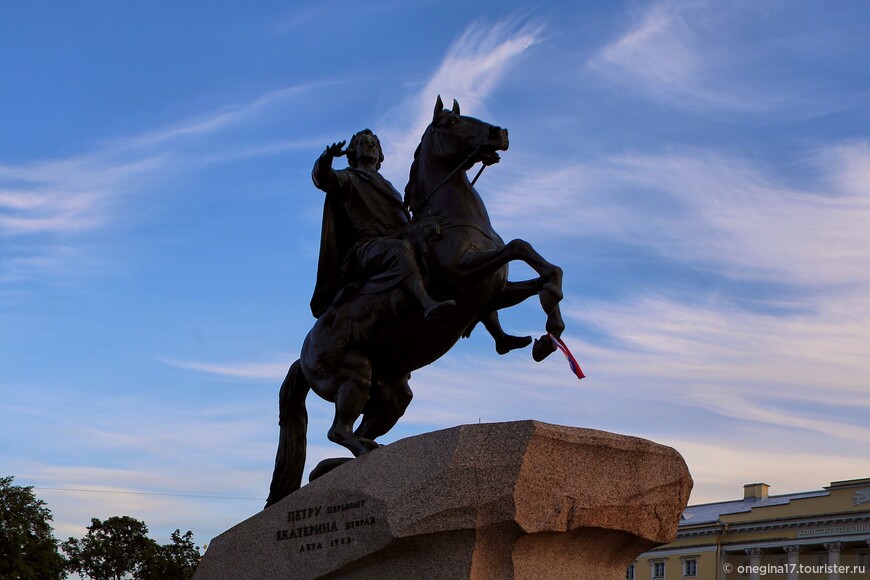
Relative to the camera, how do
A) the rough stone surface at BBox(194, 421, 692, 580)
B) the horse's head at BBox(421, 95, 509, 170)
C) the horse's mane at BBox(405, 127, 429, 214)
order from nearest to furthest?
1. the rough stone surface at BBox(194, 421, 692, 580)
2. the horse's head at BBox(421, 95, 509, 170)
3. the horse's mane at BBox(405, 127, 429, 214)

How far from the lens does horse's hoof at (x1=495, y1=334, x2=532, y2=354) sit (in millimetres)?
9133

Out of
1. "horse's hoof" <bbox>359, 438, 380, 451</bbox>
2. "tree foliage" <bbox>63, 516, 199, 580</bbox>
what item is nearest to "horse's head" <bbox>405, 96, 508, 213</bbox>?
"horse's hoof" <bbox>359, 438, 380, 451</bbox>

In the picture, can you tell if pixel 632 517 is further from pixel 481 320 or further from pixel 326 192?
pixel 326 192

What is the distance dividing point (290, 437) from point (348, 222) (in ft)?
6.38

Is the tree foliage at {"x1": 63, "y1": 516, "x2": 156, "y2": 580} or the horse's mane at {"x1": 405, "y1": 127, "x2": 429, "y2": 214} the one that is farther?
the tree foliage at {"x1": 63, "y1": 516, "x2": 156, "y2": 580}

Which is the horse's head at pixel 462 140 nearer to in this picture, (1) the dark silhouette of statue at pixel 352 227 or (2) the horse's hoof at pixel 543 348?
(1) the dark silhouette of statue at pixel 352 227

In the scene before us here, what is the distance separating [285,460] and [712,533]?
5099 cm

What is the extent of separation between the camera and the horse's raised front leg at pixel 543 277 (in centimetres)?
805

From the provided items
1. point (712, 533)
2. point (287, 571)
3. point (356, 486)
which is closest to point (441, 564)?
point (356, 486)

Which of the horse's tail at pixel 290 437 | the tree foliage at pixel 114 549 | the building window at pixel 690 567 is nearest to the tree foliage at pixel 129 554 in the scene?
the tree foliage at pixel 114 549

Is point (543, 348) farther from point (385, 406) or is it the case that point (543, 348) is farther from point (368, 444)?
point (385, 406)

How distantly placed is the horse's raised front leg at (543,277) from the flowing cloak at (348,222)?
145cm

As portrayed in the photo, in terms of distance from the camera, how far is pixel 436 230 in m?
8.82

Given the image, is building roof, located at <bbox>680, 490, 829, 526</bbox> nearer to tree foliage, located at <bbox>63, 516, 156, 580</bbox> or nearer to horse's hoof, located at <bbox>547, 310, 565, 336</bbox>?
tree foliage, located at <bbox>63, 516, 156, 580</bbox>
